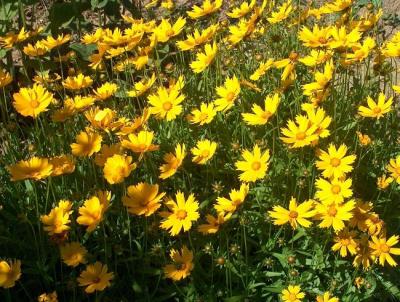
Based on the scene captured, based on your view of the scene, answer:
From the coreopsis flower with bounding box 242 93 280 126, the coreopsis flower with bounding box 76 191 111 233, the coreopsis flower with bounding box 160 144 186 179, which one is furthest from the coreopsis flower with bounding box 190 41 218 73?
the coreopsis flower with bounding box 76 191 111 233

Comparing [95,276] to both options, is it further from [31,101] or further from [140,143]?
[31,101]

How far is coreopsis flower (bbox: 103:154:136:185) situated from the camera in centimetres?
194

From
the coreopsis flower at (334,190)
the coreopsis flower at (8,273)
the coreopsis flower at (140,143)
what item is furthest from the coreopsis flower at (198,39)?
the coreopsis flower at (8,273)

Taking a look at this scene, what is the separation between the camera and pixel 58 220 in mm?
1959

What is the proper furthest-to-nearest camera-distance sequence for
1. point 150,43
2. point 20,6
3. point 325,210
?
point 20,6 → point 150,43 → point 325,210

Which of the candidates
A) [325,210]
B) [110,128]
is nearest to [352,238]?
[325,210]

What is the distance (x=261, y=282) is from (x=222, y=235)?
24 centimetres

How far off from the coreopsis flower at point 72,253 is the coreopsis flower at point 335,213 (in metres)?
0.83

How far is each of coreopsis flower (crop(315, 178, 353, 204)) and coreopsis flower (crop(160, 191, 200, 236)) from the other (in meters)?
0.47

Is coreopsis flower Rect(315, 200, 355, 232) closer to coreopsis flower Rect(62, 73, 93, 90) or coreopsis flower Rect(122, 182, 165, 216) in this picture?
coreopsis flower Rect(122, 182, 165, 216)

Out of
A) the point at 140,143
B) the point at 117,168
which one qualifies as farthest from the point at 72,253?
the point at 140,143

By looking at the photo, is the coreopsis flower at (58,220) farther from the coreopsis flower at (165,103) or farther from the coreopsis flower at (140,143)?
the coreopsis flower at (165,103)

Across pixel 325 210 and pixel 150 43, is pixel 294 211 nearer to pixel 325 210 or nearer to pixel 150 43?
pixel 325 210

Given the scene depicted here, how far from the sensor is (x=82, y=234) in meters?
2.34
